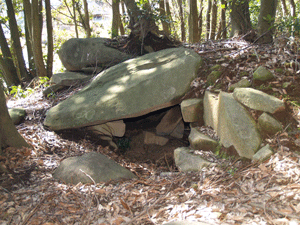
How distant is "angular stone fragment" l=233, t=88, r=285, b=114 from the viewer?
313cm

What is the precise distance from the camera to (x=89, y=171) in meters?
3.16

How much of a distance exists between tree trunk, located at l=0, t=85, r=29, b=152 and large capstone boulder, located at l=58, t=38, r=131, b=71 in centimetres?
314

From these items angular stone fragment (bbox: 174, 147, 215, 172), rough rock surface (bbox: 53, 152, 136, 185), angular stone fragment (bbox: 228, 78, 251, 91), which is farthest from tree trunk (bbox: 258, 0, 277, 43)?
rough rock surface (bbox: 53, 152, 136, 185)

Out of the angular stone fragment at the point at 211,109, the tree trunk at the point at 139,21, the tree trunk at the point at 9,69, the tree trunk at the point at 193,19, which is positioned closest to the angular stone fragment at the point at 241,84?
the angular stone fragment at the point at 211,109

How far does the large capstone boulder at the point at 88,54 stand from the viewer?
20.8ft

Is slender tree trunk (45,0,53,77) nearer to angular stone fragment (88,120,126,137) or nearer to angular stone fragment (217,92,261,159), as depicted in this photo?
angular stone fragment (88,120,126,137)

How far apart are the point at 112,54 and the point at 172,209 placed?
4829mm

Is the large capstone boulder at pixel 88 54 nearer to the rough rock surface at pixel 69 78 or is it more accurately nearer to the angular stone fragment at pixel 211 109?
the rough rock surface at pixel 69 78

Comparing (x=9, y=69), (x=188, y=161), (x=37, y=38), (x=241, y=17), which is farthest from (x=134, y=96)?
(x=9, y=69)

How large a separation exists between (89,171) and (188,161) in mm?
1352

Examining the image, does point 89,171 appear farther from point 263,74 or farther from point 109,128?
point 263,74

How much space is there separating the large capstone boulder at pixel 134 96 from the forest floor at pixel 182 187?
349 millimetres

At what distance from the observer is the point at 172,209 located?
7.82 feet

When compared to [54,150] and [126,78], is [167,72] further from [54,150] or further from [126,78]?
[54,150]
